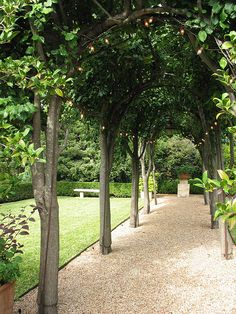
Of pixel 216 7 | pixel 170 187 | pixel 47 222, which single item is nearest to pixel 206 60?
pixel 216 7

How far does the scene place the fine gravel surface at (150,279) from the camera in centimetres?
370

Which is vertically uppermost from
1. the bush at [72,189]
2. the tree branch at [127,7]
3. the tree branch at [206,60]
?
the tree branch at [127,7]

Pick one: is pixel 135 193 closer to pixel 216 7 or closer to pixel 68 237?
pixel 68 237

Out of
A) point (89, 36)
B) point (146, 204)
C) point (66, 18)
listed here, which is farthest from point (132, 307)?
point (146, 204)

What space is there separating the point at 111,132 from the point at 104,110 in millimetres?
441

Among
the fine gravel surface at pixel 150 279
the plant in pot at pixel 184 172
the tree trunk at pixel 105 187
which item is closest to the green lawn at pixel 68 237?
the fine gravel surface at pixel 150 279

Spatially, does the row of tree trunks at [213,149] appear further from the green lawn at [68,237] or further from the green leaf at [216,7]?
the green leaf at [216,7]

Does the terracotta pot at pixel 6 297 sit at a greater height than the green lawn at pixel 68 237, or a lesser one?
greater

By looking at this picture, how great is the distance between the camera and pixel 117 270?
16.4 ft

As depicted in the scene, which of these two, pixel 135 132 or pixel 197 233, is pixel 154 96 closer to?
pixel 135 132

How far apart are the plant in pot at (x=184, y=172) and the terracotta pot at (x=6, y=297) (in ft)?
48.0

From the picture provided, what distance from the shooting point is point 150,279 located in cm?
454

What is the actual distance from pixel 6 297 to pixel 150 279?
91.7 inches

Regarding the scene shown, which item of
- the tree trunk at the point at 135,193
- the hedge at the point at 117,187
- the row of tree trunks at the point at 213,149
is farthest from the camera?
the hedge at the point at 117,187
